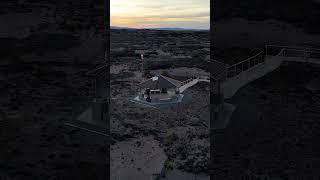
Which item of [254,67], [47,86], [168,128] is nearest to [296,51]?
[254,67]

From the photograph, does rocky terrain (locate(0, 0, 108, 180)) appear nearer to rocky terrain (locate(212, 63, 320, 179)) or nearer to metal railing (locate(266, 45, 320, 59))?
rocky terrain (locate(212, 63, 320, 179))

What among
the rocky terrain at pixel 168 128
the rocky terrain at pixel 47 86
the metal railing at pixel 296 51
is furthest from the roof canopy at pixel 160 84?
the metal railing at pixel 296 51

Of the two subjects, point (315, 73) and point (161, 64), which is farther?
point (161, 64)

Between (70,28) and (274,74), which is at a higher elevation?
(70,28)

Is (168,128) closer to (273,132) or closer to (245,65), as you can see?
(273,132)

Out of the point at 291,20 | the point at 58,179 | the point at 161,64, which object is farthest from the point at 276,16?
the point at 161,64

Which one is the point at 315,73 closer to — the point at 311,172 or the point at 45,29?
the point at 311,172

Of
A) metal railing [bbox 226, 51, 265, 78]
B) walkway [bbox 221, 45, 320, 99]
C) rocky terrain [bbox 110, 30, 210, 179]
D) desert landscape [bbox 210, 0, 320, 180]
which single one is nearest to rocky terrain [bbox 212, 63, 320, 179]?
desert landscape [bbox 210, 0, 320, 180]

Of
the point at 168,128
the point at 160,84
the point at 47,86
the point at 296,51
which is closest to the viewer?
the point at 296,51
